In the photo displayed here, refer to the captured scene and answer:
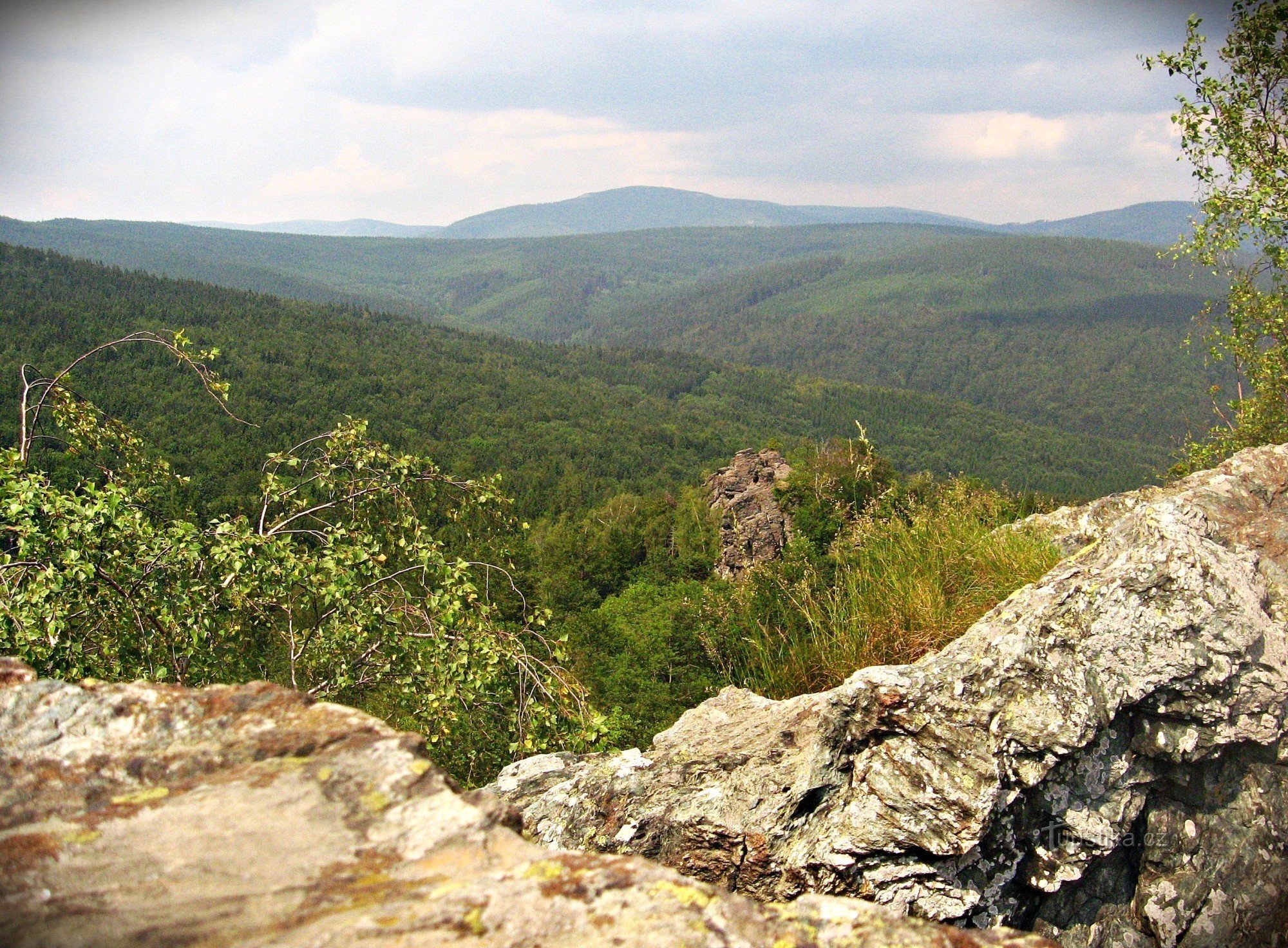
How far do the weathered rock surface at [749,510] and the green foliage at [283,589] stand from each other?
621 inches

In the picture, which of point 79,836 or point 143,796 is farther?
point 143,796

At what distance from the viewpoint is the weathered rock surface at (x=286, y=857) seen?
6.36 feet

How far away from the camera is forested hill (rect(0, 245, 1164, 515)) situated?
302 feet

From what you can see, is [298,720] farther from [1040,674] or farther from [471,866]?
[1040,674]

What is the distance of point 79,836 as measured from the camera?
85.0 inches

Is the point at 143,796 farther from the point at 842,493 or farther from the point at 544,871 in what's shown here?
the point at 842,493

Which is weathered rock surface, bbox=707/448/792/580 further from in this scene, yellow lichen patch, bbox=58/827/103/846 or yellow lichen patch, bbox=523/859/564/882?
yellow lichen patch, bbox=58/827/103/846

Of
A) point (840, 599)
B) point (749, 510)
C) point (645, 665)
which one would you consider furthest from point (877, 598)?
point (749, 510)

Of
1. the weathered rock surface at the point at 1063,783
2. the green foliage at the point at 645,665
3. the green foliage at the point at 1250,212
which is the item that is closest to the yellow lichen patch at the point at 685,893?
the weathered rock surface at the point at 1063,783

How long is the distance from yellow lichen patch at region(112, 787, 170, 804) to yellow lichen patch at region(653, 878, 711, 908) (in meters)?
1.57

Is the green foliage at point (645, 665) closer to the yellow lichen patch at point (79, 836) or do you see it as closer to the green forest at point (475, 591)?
the green forest at point (475, 591)

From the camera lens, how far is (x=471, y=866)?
2223 millimetres

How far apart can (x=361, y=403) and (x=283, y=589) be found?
13814cm

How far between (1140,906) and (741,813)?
6.78ft
